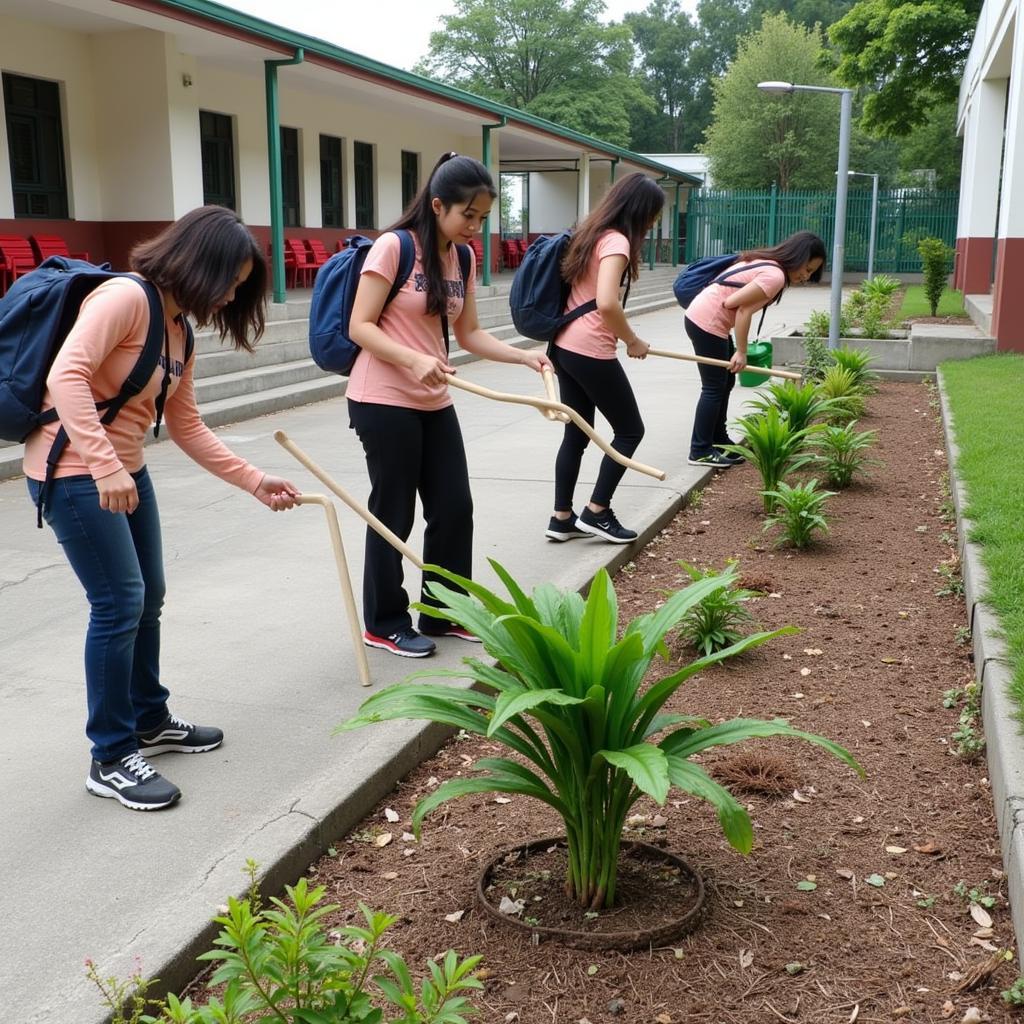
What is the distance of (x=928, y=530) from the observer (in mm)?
6562

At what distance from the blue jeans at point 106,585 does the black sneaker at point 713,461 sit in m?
5.57

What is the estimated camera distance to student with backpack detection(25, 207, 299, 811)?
2920mm

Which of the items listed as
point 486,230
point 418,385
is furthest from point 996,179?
point 418,385

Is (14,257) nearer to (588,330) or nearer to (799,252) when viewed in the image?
(799,252)

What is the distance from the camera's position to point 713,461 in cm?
836

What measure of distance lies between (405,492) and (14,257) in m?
10.2

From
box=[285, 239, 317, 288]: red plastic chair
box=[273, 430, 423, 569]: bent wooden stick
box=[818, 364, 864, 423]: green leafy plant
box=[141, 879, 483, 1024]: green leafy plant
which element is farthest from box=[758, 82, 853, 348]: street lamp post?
box=[141, 879, 483, 1024]: green leafy plant

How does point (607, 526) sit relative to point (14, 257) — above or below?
below

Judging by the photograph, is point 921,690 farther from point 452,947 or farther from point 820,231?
point 820,231

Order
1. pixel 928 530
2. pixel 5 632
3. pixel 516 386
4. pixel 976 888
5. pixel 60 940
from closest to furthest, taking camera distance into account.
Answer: pixel 60 940 < pixel 976 888 < pixel 5 632 < pixel 928 530 < pixel 516 386

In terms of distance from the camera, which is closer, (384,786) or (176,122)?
(384,786)

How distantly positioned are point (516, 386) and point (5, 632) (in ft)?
31.3

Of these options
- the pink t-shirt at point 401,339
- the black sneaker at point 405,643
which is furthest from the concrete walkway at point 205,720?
the pink t-shirt at point 401,339

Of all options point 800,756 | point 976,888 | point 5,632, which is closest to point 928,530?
point 800,756
